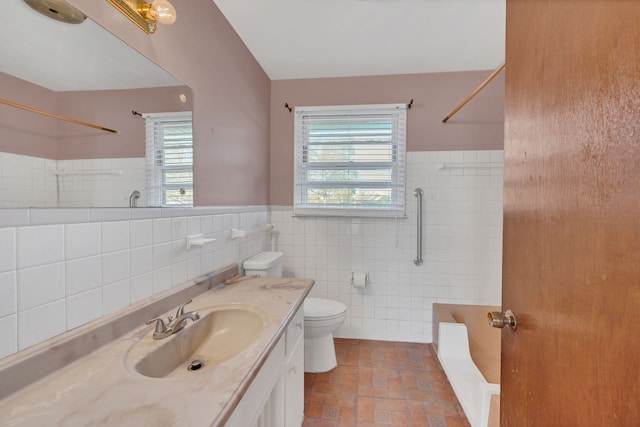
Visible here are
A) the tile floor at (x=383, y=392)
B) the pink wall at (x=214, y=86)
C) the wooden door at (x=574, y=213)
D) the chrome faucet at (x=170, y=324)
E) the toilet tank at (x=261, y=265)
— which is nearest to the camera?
the wooden door at (x=574, y=213)

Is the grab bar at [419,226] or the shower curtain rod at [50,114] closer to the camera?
the shower curtain rod at [50,114]

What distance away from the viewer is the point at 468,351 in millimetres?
2072

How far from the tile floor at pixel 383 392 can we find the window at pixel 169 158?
147cm

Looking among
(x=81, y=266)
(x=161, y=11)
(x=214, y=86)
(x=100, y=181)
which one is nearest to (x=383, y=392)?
(x=81, y=266)

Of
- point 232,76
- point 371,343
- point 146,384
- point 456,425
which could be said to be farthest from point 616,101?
point 371,343

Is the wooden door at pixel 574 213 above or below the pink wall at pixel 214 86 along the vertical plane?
below

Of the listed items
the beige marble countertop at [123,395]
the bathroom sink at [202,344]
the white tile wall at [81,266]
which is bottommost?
the bathroom sink at [202,344]

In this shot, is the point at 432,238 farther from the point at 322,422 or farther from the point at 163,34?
the point at 163,34

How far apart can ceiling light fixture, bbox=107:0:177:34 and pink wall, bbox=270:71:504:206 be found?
1.48m

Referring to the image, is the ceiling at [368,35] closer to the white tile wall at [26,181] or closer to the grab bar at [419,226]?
the grab bar at [419,226]

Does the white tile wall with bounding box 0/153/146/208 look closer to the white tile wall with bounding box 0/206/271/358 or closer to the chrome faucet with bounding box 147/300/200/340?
the white tile wall with bounding box 0/206/271/358

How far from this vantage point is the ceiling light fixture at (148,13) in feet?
3.27

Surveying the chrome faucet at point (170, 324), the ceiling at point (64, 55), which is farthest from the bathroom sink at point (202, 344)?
the ceiling at point (64, 55)

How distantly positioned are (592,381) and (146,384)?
3.13 feet
